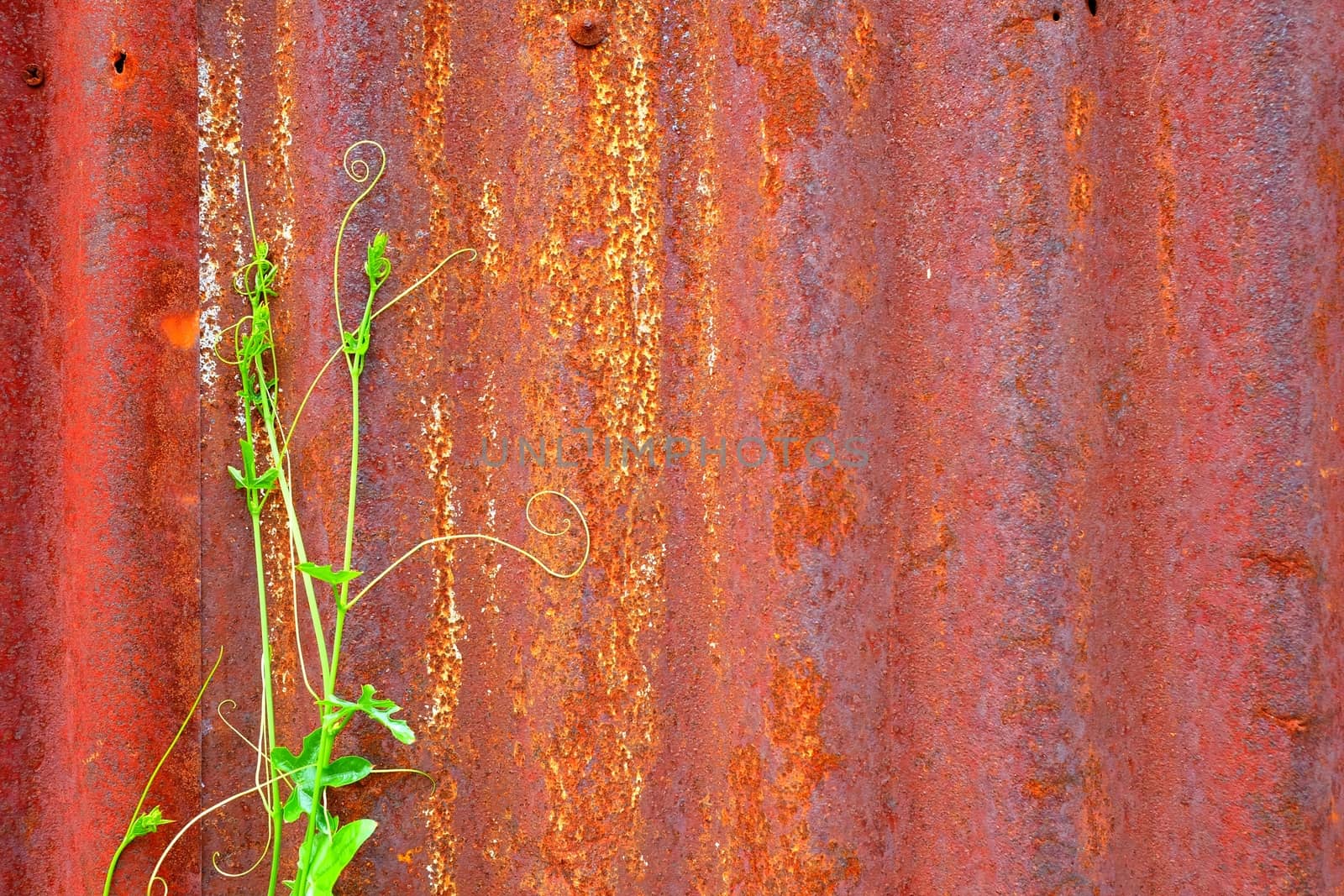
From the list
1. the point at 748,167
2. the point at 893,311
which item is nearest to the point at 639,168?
the point at 748,167

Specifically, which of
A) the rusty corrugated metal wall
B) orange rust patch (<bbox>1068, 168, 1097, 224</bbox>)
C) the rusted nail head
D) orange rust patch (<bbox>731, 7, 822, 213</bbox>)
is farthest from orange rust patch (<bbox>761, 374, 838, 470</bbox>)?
the rusted nail head

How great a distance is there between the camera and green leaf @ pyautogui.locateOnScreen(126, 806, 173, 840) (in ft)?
2.83

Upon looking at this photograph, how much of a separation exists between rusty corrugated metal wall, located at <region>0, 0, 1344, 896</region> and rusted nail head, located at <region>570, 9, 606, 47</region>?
12mm

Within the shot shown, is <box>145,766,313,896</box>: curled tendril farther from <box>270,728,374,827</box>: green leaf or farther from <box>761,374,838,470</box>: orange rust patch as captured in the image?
<box>761,374,838,470</box>: orange rust patch

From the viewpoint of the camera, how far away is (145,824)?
0.87 m

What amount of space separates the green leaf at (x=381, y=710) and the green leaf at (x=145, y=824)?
0.22 meters

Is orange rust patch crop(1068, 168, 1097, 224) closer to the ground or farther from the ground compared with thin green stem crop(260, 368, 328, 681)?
farther from the ground

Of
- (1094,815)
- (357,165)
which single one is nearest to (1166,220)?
(1094,815)

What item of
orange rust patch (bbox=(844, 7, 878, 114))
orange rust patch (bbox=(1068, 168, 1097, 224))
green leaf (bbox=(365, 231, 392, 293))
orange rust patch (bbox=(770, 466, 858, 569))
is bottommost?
orange rust patch (bbox=(770, 466, 858, 569))

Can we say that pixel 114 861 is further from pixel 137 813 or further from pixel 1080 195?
pixel 1080 195

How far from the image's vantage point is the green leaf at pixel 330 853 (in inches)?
32.4

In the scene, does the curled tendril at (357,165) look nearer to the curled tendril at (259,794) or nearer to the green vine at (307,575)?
the green vine at (307,575)

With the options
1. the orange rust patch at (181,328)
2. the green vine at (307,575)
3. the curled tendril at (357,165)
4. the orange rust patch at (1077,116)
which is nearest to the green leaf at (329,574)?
the green vine at (307,575)

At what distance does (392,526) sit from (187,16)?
0.56 meters
